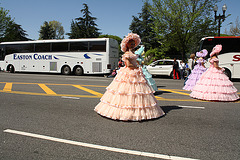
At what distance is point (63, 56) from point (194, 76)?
48.0 feet

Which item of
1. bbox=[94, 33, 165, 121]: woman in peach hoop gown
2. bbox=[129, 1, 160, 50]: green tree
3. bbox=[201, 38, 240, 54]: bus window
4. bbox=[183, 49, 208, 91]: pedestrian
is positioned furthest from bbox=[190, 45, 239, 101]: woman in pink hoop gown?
bbox=[129, 1, 160, 50]: green tree

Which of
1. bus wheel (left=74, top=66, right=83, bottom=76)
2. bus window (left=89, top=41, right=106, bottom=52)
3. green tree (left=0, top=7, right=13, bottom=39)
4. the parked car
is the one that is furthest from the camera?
green tree (left=0, top=7, right=13, bottom=39)

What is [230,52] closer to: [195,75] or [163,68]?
[163,68]

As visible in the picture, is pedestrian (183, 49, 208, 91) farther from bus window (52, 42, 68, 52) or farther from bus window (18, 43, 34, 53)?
bus window (18, 43, 34, 53)

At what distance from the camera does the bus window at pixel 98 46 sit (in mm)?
19219

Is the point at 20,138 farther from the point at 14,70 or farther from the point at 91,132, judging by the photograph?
the point at 14,70

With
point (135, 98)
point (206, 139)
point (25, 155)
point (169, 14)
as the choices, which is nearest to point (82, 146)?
point (25, 155)

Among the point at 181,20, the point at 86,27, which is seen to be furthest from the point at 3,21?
the point at 181,20

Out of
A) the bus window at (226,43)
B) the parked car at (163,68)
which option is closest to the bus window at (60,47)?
the parked car at (163,68)

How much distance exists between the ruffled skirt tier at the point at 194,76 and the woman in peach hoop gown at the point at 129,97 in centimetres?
574

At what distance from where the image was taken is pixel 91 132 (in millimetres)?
3920

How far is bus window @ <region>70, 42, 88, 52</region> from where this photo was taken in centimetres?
1975

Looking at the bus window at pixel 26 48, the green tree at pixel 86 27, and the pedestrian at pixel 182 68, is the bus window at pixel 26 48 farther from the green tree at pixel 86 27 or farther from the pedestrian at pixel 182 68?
the green tree at pixel 86 27

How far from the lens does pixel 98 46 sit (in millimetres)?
19359
